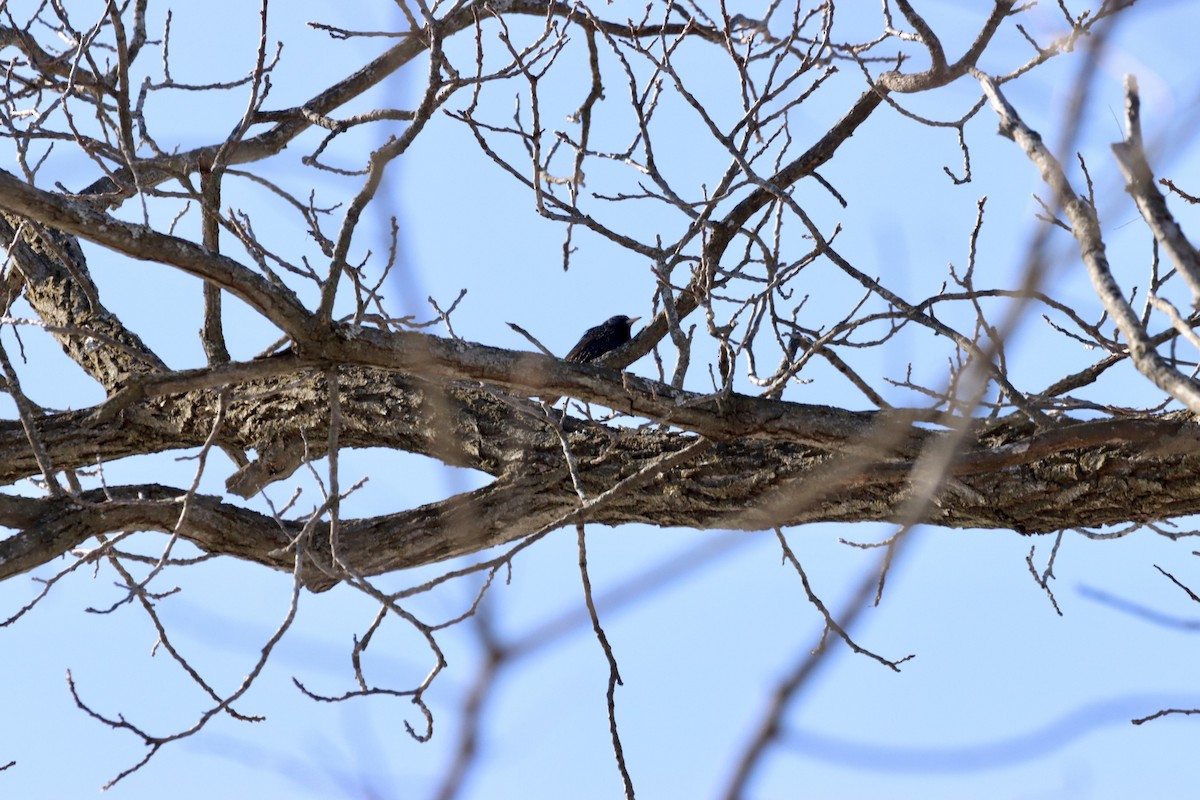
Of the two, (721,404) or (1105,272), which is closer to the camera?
(1105,272)

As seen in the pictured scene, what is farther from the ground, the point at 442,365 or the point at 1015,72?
the point at 1015,72

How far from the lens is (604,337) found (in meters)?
6.49

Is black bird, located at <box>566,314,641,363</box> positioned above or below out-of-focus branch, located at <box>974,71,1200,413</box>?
above

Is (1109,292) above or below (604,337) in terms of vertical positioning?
below

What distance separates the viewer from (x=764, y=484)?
304 cm

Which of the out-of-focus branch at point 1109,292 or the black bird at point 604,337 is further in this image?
the black bird at point 604,337

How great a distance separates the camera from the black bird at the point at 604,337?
6414mm

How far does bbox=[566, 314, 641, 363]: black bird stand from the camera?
21.0 ft

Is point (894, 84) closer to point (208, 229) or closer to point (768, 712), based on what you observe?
point (208, 229)

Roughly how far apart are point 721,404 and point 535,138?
2.68 feet

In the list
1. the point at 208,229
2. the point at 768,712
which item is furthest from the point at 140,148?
the point at 768,712

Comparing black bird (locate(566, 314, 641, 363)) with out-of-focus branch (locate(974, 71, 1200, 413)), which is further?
black bird (locate(566, 314, 641, 363))

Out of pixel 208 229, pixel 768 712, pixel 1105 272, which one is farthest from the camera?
pixel 208 229

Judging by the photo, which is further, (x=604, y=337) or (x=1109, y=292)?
(x=604, y=337)
